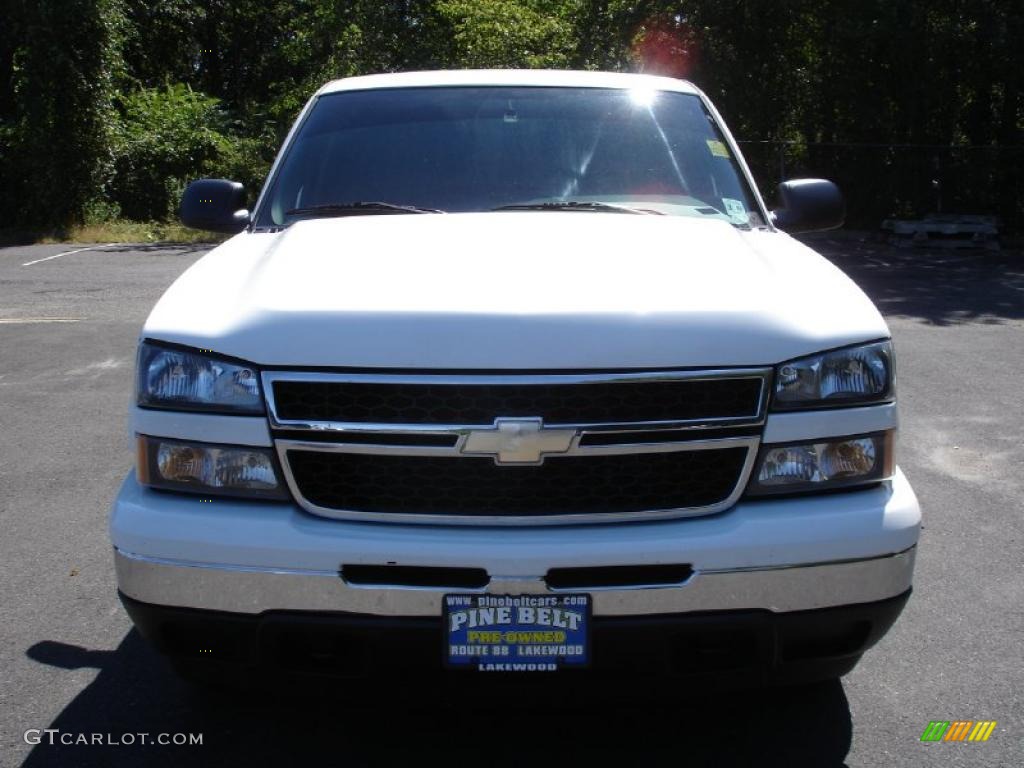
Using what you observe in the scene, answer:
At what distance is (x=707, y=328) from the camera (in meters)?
3.09

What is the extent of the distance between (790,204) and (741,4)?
18449 millimetres

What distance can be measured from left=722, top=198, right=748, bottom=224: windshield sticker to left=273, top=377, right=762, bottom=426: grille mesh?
1.47 meters

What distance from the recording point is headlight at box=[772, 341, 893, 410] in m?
3.13

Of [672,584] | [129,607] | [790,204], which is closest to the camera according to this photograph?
[672,584]

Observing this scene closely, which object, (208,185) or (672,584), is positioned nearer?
(672,584)

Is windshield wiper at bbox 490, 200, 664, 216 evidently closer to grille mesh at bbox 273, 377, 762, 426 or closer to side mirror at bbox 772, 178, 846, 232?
side mirror at bbox 772, 178, 846, 232

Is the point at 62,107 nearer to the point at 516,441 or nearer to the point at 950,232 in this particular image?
the point at 950,232

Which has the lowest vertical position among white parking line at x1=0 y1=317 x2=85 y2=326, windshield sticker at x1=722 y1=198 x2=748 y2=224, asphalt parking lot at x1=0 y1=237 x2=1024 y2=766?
white parking line at x1=0 y1=317 x2=85 y2=326

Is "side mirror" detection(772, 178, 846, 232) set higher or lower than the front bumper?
higher

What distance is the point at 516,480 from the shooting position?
3059mm

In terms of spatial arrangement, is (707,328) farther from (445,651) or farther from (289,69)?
(289,69)

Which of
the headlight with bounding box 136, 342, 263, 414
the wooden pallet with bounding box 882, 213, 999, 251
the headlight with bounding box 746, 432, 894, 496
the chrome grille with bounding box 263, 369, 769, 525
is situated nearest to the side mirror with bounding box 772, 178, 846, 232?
the headlight with bounding box 746, 432, 894, 496

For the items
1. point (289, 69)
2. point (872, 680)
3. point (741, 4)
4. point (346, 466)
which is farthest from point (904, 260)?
point (289, 69)

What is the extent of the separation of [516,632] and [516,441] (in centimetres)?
46
